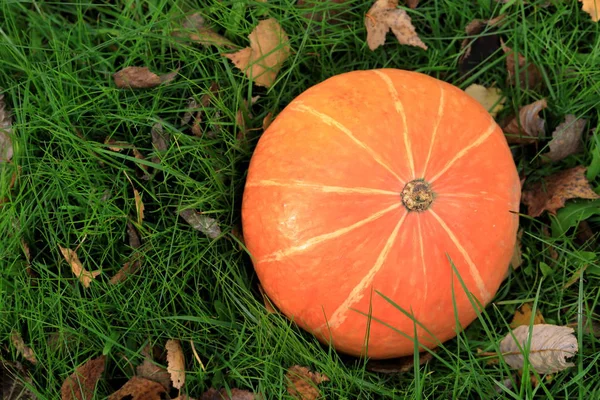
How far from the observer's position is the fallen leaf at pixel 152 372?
2.63 metres

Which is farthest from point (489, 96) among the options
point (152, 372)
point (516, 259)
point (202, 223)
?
point (152, 372)

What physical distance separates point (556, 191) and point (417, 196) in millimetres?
1130

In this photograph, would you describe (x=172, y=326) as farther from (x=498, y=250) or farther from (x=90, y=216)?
(x=498, y=250)

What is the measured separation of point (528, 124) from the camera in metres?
3.07

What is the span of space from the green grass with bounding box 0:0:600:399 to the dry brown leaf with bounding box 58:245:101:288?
5 centimetres

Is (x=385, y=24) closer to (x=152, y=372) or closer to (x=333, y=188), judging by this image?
(x=333, y=188)

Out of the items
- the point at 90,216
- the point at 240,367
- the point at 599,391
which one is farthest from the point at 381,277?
the point at 90,216

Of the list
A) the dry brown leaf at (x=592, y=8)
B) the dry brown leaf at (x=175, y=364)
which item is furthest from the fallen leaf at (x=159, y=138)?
the dry brown leaf at (x=592, y=8)

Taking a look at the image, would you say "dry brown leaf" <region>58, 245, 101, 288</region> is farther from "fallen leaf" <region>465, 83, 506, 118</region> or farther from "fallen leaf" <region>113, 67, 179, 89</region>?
"fallen leaf" <region>465, 83, 506, 118</region>

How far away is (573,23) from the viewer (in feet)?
10.5

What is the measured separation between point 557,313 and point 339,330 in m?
1.19

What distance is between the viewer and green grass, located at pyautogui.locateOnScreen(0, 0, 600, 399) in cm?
262

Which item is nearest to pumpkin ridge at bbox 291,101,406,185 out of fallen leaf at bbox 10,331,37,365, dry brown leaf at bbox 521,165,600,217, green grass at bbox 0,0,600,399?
green grass at bbox 0,0,600,399

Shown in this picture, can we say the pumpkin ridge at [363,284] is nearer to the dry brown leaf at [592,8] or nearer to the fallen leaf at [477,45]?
Result: the fallen leaf at [477,45]
